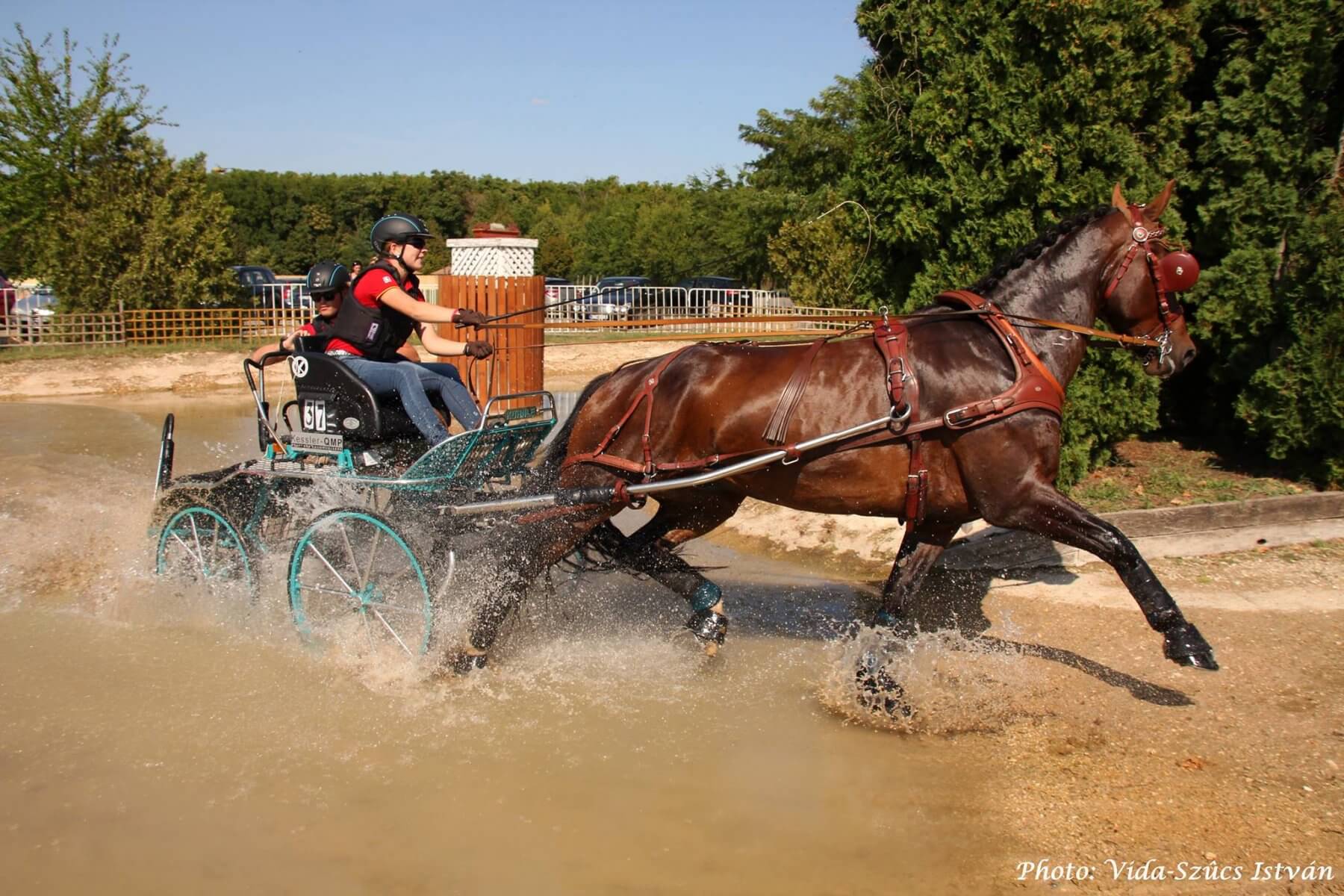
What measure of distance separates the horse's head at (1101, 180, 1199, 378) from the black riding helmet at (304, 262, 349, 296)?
424 cm

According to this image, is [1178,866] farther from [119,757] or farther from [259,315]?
[259,315]

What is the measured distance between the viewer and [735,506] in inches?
241

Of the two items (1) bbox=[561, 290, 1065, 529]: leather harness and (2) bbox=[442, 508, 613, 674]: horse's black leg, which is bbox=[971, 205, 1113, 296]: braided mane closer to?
(1) bbox=[561, 290, 1065, 529]: leather harness

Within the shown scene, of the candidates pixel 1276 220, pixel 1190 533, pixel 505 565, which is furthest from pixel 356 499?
pixel 1276 220

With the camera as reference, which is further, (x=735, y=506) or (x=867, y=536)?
(x=867, y=536)

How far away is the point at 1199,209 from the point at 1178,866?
5.99 m

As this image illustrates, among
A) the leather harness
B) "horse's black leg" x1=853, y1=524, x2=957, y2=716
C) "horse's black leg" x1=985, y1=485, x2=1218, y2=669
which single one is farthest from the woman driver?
"horse's black leg" x1=985, y1=485, x2=1218, y2=669

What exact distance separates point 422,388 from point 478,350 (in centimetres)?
42

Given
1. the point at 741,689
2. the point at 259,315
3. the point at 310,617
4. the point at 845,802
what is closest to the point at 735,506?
the point at 741,689

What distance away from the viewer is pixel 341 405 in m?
5.80

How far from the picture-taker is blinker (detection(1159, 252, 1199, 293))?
16.8 feet

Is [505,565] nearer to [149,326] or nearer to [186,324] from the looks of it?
[186,324]

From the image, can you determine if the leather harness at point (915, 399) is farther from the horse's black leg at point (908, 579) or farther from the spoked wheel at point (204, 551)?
the spoked wheel at point (204, 551)

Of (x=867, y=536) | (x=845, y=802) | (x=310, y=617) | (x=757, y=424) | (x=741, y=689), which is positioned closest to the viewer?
(x=845, y=802)
